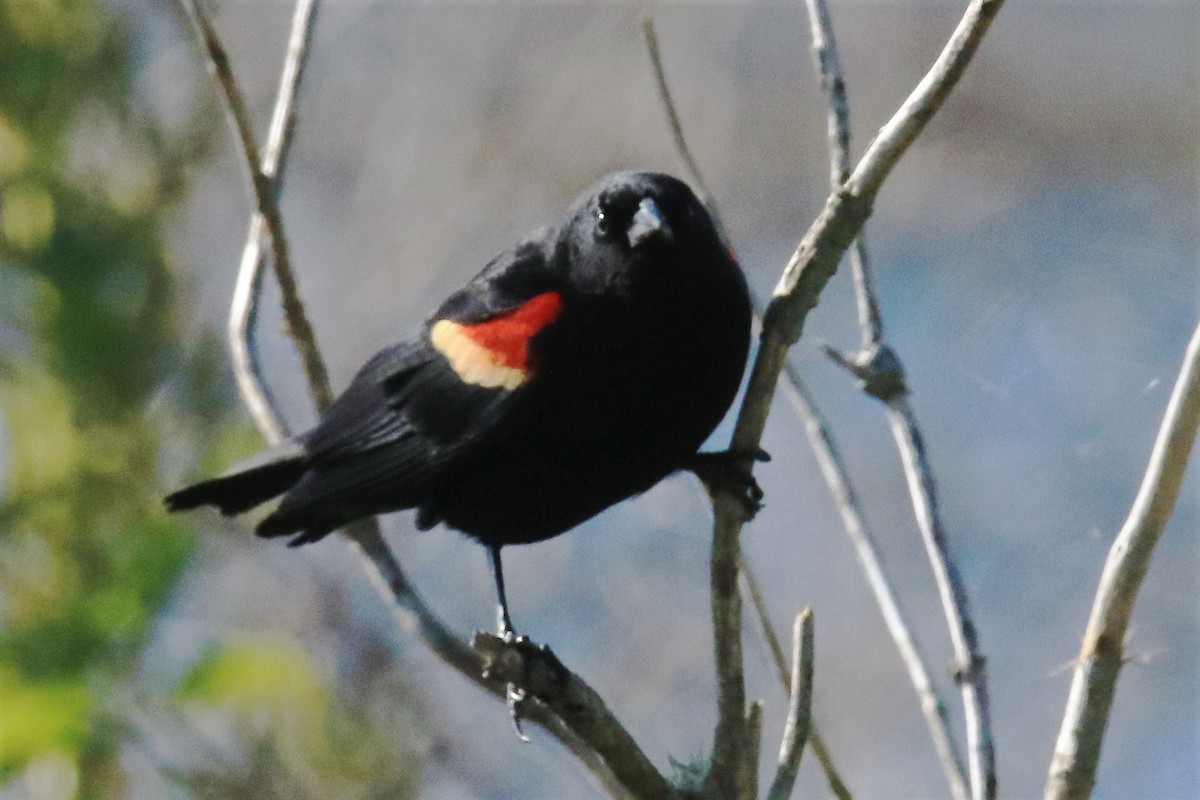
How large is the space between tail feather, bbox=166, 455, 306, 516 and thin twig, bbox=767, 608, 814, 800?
113 centimetres

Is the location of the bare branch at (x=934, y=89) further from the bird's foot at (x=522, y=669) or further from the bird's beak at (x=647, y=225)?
the bird's foot at (x=522, y=669)

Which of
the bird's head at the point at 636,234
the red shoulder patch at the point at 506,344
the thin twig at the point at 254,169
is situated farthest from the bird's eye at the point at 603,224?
the thin twig at the point at 254,169

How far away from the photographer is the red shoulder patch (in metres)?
2.10

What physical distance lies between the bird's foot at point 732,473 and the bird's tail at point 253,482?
2.33 feet

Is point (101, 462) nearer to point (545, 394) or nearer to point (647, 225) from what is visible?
point (545, 394)

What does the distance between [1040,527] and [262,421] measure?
2.10 metres

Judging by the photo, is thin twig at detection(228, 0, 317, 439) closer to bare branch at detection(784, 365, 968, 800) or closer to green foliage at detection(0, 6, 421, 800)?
green foliage at detection(0, 6, 421, 800)

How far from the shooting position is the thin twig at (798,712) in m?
1.45

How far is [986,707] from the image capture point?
1.60 metres

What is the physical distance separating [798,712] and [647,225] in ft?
2.53

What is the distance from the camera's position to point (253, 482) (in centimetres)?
235

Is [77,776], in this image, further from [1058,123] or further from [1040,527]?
[1058,123]

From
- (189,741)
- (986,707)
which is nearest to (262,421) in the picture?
(189,741)

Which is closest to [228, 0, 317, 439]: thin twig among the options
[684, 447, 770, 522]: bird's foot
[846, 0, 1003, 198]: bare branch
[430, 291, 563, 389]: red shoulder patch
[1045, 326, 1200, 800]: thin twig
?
[430, 291, 563, 389]: red shoulder patch
